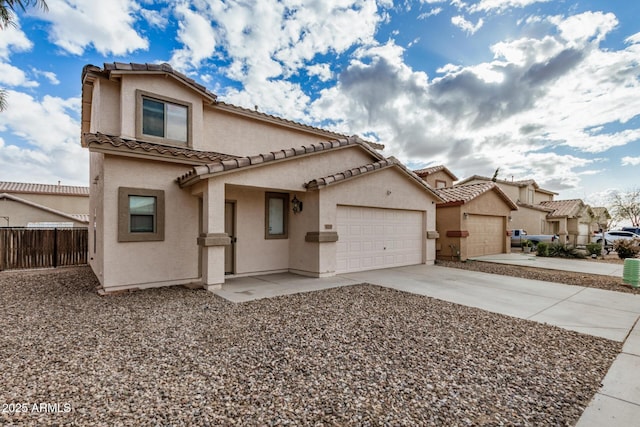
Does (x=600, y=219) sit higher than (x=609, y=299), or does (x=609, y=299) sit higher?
(x=600, y=219)

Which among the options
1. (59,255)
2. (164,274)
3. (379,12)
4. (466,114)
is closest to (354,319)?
(164,274)

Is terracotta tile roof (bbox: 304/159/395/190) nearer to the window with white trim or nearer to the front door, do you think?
the window with white trim

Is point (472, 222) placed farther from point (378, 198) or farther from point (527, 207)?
point (527, 207)

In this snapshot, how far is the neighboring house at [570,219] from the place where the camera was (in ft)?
88.8

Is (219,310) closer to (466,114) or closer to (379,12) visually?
(379,12)

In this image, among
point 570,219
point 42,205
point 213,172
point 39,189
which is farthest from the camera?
point 570,219

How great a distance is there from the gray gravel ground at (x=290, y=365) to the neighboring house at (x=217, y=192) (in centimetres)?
221

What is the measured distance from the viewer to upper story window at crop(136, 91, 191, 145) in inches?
343

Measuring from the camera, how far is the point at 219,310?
6164mm

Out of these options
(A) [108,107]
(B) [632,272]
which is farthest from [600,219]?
(A) [108,107]

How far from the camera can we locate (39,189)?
25.3 m

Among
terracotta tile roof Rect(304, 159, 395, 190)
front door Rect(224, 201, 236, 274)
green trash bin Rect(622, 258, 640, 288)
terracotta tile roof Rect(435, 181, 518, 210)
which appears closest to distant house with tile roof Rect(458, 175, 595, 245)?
terracotta tile roof Rect(435, 181, 518, 210)

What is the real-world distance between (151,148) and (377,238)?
324 inches

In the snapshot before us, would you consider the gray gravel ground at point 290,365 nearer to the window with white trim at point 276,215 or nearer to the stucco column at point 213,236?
A: the stucco column at point 213,236
